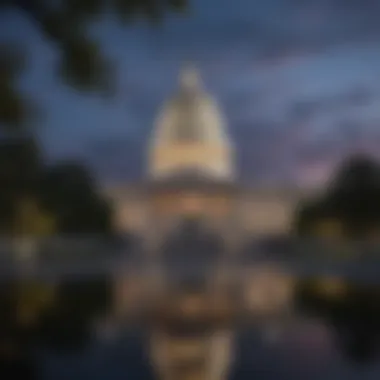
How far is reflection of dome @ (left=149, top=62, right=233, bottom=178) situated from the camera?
6.77 ft

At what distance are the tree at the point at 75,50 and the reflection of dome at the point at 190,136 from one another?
7.2 inches

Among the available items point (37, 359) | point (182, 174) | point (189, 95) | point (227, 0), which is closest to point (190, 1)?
point (227, 0)

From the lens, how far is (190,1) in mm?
2131

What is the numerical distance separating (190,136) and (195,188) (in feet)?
0.43

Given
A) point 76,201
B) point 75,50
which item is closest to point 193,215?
point 76,201

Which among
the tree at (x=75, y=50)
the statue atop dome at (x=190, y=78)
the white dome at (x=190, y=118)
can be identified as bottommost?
the white dome at (x=190, y=118)

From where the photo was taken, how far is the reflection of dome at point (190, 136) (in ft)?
6.77

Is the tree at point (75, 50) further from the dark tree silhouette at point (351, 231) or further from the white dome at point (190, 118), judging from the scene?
the dark tree silhouette at point (351, 231)

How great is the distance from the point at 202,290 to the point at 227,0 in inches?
29.2

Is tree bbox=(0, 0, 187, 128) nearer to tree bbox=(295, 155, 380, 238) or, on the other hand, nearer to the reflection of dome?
the reflection of dome

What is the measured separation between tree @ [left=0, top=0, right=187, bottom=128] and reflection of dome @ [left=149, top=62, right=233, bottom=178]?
0.60ft

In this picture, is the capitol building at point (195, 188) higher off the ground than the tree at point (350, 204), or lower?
higher

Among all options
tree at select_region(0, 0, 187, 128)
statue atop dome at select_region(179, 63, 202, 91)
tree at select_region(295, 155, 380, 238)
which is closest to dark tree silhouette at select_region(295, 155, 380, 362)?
tree at select_region(295, 155, 380, 238)

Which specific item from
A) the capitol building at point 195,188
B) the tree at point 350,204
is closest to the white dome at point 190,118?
the capitol building at point 195,188
